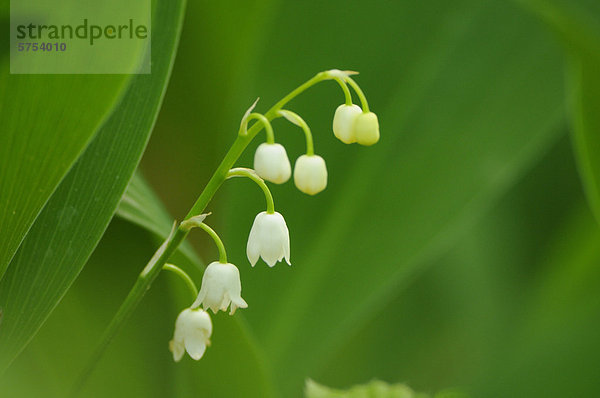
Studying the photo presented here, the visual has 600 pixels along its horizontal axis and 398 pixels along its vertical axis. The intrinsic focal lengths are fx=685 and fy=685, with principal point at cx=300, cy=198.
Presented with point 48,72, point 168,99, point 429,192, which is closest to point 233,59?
point 168,99

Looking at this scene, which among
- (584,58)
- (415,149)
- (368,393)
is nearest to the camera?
(584,58)

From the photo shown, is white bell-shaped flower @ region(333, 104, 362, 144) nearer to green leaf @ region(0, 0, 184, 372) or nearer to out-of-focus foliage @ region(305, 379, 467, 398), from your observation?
green leaf @ region(0, 0, 184, 372)

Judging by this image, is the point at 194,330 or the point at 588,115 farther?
the point at 588,115

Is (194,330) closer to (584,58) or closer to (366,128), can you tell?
(366,128)

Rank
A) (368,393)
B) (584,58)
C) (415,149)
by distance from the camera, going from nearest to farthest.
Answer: (584,58)
(368,393)
(415,149)

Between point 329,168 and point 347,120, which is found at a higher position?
point 347,120

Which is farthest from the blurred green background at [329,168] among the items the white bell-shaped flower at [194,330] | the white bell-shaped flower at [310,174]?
the white bell-shaped flower at [310,174]

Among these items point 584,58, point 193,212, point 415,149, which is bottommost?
point 415,149

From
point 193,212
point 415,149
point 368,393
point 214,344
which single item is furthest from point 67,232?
point 415,149
